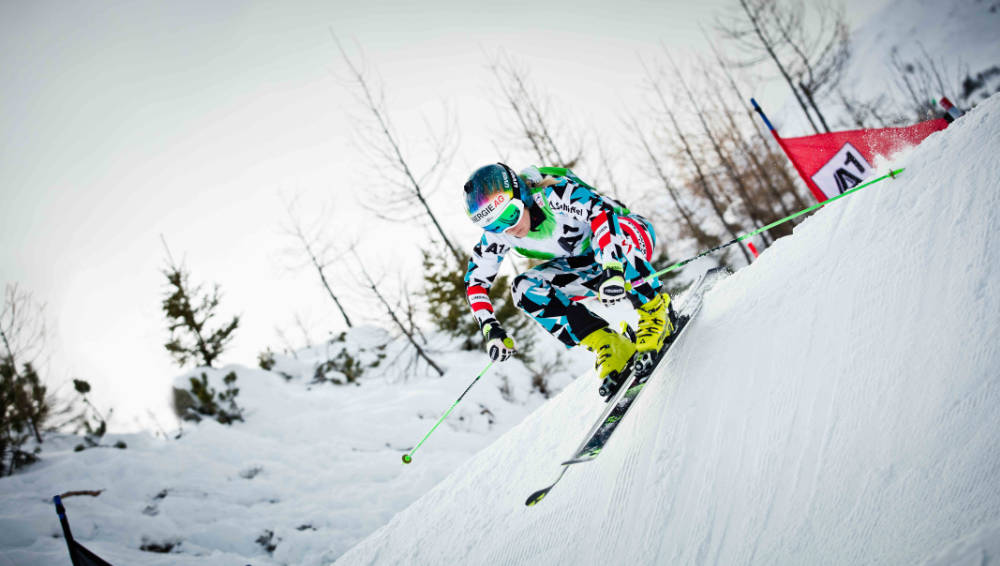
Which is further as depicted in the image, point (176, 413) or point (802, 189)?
point (802, 189)

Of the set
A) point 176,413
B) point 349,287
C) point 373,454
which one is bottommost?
point 373,454

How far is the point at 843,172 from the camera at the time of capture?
15.8 ft

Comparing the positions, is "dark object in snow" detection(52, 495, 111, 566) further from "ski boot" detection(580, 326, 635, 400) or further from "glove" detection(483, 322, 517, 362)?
"ski boot" detection(580, 326, 635, 400)

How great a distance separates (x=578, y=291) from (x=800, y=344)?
1478 mm

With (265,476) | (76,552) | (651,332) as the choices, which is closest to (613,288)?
(651,332)

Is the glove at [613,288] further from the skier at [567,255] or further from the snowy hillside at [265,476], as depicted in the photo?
the snowy hillside at [265,476]

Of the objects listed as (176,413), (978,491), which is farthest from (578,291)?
(176,413)

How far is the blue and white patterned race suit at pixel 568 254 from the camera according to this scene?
8.86ft

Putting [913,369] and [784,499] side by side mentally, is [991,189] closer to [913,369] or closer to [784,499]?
[913,369]

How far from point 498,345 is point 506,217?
0.88 metres

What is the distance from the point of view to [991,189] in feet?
5.34

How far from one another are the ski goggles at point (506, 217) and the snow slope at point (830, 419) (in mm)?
1355

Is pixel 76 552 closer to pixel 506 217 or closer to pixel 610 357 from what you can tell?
pixel 506 217

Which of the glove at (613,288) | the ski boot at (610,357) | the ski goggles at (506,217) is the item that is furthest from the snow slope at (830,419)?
the ski goggles at (506,217)
